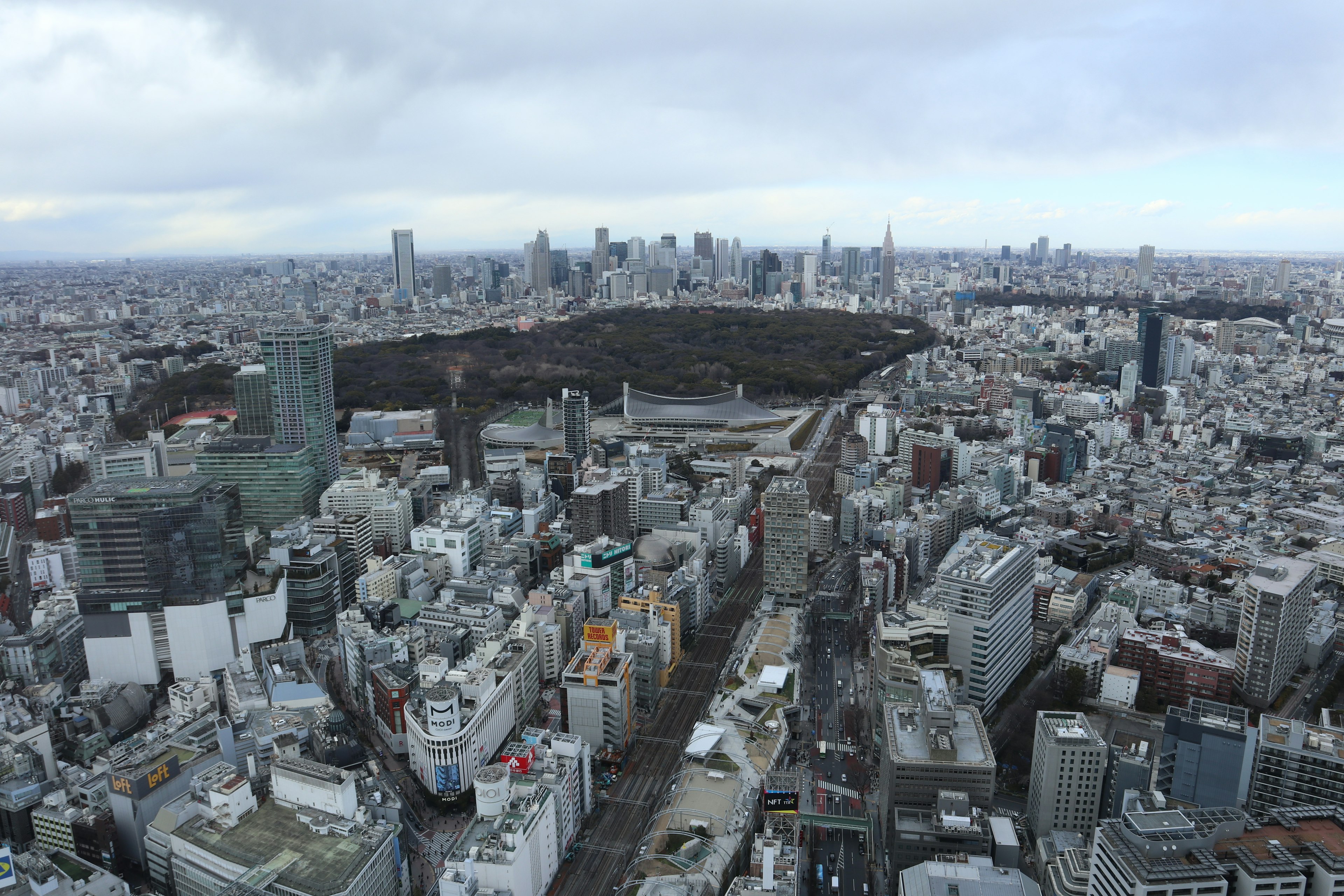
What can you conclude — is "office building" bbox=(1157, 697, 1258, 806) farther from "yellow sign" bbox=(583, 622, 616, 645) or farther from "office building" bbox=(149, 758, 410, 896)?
"office building" bbox=(149, 758, 410, 896)

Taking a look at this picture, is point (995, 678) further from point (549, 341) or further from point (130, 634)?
point (549, 341)

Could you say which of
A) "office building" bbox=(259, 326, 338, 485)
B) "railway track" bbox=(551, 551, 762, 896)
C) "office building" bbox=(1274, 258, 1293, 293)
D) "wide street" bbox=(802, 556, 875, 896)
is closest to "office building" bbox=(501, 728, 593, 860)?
"railway track" bbox=(551, 551, 762, 896)

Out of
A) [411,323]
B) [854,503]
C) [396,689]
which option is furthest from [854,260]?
[396,689]

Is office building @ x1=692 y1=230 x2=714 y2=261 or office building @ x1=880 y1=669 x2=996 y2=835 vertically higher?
office building @ x1=692 y1=230 x2=714 y2=261

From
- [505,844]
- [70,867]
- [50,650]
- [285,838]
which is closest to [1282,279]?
[505,844]

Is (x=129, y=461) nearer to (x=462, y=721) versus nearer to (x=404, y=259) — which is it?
(x=462, y=721)
